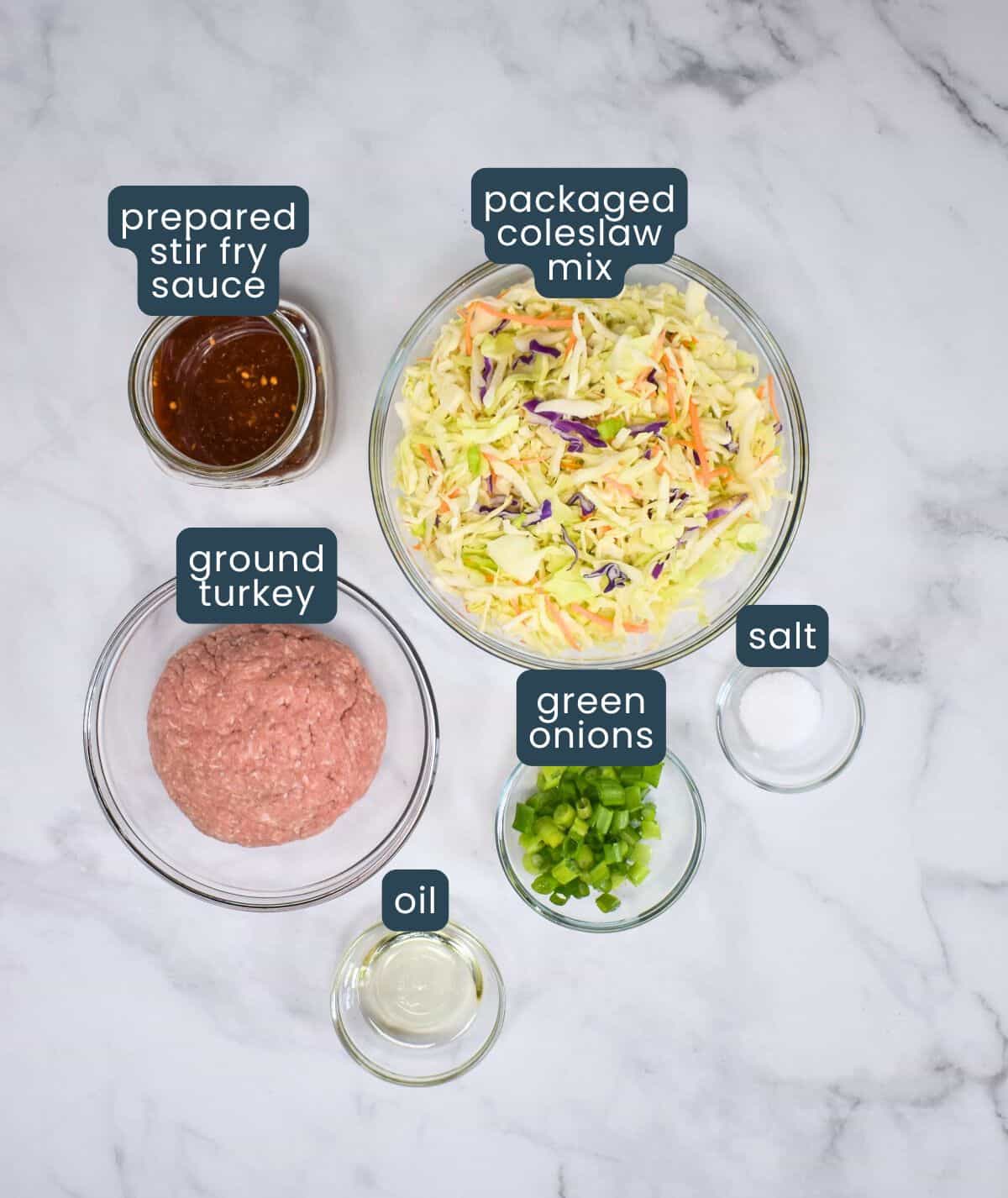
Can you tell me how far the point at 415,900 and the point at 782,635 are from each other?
78 centimetres

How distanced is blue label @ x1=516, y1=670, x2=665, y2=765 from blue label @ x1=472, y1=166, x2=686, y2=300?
622 mm

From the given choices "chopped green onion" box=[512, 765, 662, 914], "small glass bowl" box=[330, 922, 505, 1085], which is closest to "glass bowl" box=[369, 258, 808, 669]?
"chopped green onion" box=[512, 765, 662, 914]

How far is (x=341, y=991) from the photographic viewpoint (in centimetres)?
182

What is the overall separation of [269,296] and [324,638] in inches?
21.9

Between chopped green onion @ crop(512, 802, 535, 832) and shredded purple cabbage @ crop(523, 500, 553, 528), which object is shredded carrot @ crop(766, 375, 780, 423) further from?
chopped green onion @ crop(512, 802, 535, 832)

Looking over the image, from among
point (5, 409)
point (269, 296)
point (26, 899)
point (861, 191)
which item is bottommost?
point (26, 899)

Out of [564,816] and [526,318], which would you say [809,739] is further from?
[526,318]

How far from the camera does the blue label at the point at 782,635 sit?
1.77 meters

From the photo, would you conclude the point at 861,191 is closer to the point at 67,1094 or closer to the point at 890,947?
the point at 890,947

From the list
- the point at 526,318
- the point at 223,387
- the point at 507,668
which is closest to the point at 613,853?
the point at 507,668

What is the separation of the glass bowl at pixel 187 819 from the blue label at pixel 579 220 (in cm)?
61

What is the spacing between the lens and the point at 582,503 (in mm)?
1484

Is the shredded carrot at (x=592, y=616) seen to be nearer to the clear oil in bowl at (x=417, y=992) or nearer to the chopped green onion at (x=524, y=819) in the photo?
the chopped green onion at (x=524, y=819)

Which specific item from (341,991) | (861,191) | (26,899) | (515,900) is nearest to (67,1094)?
(26,899)
